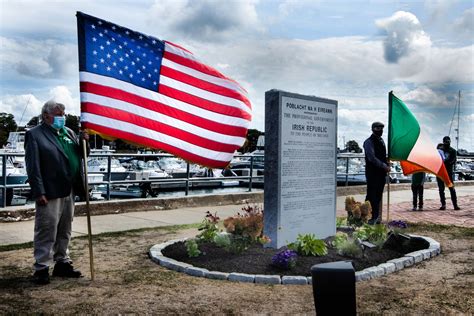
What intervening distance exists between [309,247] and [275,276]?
1.11m

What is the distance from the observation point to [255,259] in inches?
277

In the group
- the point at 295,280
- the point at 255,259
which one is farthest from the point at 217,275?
the point at 295,280

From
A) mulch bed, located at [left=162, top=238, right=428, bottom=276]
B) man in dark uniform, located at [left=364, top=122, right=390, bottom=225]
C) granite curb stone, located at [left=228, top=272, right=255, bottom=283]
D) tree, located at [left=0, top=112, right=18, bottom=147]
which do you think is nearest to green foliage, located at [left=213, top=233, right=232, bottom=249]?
mulch bed, located at [left=162, top=238, right=428, bottom=276]

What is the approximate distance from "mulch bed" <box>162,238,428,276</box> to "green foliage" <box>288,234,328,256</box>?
0.08 metres

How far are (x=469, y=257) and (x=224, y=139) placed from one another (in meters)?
4.06

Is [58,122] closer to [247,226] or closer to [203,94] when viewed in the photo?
[203,94]

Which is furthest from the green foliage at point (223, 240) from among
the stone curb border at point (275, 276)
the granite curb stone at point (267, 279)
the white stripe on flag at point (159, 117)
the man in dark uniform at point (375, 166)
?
the man in dark uniform at point (375, 166)

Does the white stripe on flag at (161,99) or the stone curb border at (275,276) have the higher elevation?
the white stripe on flag at (161,99)

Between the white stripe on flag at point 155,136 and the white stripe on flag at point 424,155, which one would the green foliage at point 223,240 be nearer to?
the white stripe on flag at point 155,136

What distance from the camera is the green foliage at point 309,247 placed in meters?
7.23

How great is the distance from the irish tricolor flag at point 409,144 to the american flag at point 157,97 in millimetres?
3450

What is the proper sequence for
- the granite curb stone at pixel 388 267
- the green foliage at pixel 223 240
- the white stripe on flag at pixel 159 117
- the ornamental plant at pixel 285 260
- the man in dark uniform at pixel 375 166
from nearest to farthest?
the white stripe on flag at pixel 159 117 < the ornamental plant at pixel 285 260 < the granite curb stone at pixel 388 267 < the green foliage at pixel 223 240 < the man in dark uniform at pixel 375 166

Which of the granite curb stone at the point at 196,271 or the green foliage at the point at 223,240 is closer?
the granite curb stone at the point at 196,271

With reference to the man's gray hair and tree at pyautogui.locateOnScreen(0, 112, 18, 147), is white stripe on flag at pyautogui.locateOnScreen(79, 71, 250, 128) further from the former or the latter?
tree at pyautogui.locateOnScreen(0, 112, 18, 147)
